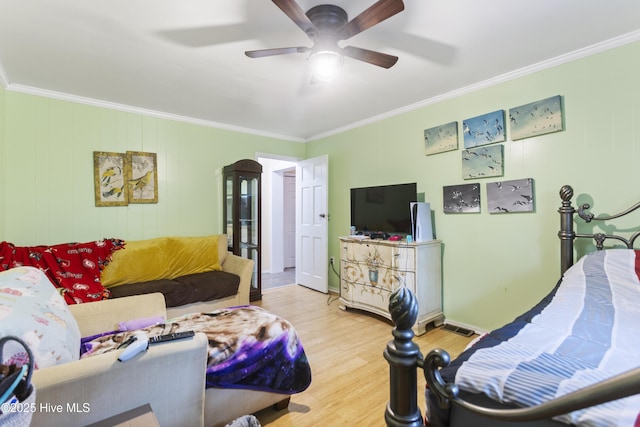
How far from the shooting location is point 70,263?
273 centimetres

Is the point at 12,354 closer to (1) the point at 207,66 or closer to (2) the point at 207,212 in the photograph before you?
(1) the point at 207,66

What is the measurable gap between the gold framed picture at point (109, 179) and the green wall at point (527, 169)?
10.3 feet

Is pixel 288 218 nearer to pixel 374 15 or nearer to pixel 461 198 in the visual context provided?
pixel 461 198

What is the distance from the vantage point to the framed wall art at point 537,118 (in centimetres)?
234

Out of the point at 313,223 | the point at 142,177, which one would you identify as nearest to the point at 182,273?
the point at 142,177

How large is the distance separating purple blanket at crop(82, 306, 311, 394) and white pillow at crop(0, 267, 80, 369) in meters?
0.23

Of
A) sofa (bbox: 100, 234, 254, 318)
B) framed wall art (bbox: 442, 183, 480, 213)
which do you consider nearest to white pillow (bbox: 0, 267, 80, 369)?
sofa (bbox: 100, 234, 254, 318)

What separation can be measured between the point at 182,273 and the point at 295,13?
2.91 meters

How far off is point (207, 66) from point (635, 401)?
2.97m

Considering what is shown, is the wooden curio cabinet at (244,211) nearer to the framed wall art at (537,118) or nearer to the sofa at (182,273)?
the sofa at (182,273)

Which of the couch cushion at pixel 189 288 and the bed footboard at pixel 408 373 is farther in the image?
the couch cushion at pixel 189 288

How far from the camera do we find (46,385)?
100cm

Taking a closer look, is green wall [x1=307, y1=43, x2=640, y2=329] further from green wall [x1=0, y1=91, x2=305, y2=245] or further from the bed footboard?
green wall [x1=0, y1=91, x2=305, y2=245]

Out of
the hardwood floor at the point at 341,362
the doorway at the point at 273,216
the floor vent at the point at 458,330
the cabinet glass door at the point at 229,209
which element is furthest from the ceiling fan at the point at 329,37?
the doorway at the point at 273,216
